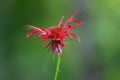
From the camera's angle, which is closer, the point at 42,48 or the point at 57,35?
the point at 57,35

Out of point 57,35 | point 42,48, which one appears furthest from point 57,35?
point 42,48

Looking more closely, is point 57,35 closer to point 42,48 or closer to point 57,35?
point 57,35

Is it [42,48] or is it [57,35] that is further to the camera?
[42,48]

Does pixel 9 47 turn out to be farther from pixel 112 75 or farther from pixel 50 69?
pixel 112 75

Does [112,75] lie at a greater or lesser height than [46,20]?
lesser

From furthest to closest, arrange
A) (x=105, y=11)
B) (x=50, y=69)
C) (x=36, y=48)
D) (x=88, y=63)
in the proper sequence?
(x=105, y=11), (x=36, y=48), (x=50, y=69), (x=88, y=63)

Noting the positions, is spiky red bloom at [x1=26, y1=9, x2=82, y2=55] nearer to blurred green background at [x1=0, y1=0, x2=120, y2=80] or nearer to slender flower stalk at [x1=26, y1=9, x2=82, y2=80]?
slender flower stalk at [x1=26, y1=9, x2=82, y2=80]

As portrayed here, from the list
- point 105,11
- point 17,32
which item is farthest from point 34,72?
Result: point 105,11

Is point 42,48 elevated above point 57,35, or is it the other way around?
point 42,48

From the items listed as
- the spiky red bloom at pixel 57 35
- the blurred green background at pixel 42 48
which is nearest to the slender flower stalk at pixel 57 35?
the spiky red bloom at pixel 57 35
